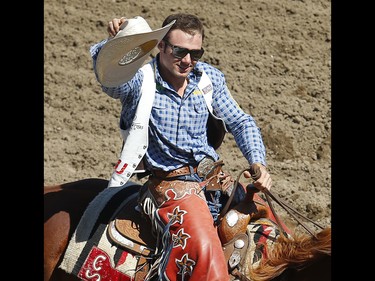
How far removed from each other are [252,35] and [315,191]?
6.70 feet

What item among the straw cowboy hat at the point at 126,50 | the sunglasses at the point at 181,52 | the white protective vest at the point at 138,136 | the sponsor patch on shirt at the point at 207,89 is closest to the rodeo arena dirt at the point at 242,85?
the sponsor patch on shirt at the point at 207,89

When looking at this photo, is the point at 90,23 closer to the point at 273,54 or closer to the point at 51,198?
the point at 273,54

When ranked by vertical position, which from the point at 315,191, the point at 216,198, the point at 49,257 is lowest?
the point at 315,191

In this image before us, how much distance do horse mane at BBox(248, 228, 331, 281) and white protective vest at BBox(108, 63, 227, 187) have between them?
0.89 metres

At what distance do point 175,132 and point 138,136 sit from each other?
22 centimetres

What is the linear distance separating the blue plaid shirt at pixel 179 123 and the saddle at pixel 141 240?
35cm

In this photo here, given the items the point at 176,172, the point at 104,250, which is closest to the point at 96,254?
the point at 104,250

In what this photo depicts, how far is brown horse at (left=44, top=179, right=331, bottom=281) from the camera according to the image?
4938 mm

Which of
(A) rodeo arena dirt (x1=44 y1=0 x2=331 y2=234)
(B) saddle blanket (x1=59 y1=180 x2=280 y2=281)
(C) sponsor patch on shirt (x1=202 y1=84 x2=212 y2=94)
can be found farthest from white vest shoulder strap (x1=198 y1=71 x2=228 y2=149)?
(A) rodeo arena dirt (x1=44 y1=0 x2=331 y2=234)

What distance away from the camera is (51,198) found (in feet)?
18.2

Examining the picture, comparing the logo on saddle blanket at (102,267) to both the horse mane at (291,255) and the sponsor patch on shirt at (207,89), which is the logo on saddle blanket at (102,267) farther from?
the sponsor patch on shirt at (207,89)

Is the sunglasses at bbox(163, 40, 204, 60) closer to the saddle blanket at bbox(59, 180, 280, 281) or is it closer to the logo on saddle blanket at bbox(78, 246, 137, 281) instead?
the saddle blanket at bbox(59, 180, 280, 281)
